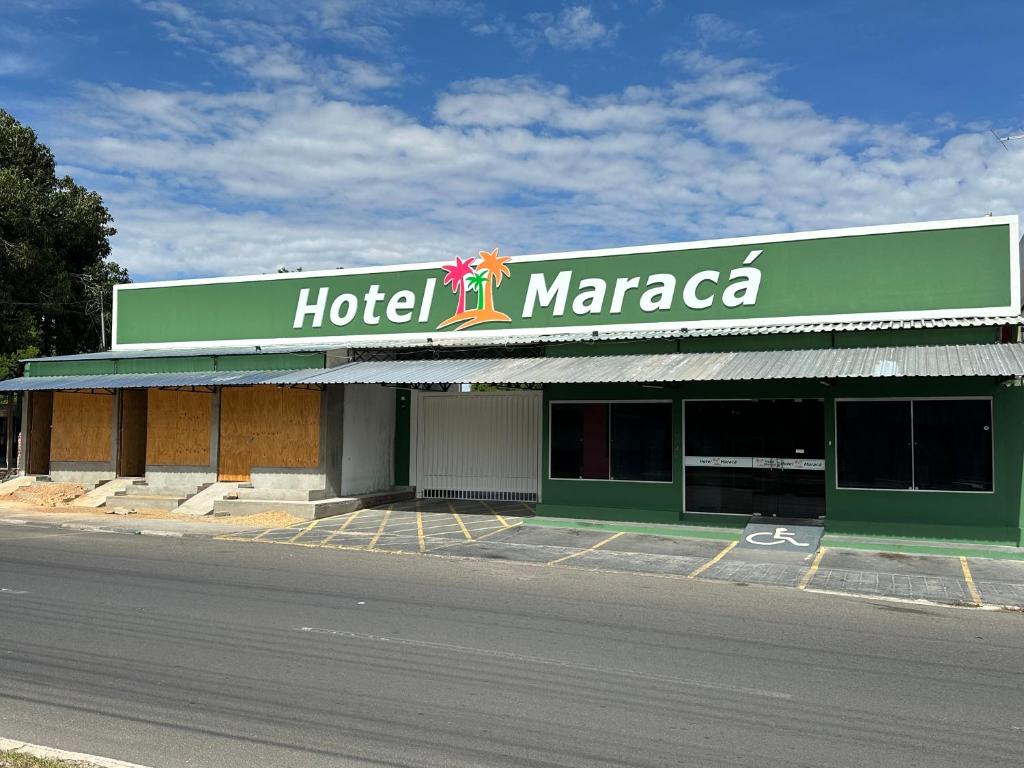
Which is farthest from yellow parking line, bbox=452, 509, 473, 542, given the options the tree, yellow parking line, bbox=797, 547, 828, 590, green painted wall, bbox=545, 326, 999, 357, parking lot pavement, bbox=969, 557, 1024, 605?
the tree

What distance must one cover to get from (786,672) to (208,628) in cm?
566

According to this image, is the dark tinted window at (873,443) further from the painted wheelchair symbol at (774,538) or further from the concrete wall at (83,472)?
the concrete wall at (83,472)

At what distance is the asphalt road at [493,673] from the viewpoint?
5.68 metres

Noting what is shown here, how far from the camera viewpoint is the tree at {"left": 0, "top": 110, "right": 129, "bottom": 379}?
110 ft

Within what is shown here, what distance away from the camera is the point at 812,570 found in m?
13.6

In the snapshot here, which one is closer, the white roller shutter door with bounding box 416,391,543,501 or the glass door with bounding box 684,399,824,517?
the glass door with bounding box 684,399,824,517

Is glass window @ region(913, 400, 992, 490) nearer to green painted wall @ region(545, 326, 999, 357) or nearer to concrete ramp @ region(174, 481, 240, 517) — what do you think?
green painted wall @ region(545, 326, 999, 357)

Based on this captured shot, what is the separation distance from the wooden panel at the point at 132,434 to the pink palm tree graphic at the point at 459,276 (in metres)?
10.1

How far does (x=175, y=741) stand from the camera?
18.5ft

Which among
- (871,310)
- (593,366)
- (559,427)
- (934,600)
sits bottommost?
(934,600)

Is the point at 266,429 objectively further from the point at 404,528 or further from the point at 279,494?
the point at 404,528

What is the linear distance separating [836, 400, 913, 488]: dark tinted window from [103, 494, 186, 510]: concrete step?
15.8 m

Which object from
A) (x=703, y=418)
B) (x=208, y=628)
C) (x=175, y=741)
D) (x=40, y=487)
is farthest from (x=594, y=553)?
(x=40, y=487)

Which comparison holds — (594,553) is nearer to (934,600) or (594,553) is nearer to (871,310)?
(934,600)
